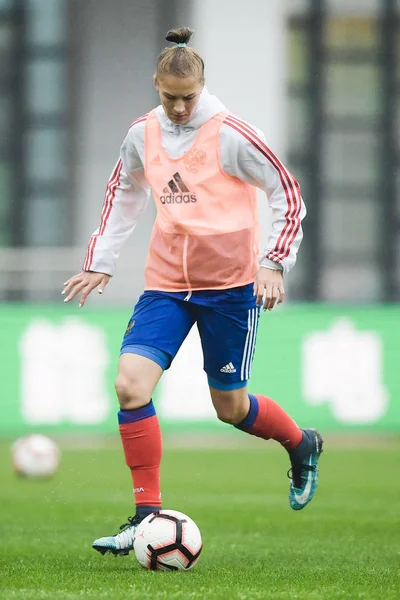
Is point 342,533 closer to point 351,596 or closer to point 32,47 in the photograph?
point 351,596

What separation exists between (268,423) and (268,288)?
1035 millimetres

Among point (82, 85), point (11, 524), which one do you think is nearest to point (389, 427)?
point (82, 85)

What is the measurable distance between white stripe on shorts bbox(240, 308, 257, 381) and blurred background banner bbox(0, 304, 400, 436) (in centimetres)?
721

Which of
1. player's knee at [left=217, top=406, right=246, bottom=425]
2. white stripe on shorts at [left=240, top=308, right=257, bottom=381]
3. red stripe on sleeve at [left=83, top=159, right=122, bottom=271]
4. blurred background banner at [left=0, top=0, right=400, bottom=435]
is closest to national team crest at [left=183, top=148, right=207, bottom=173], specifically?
red stripe on sleeve at [left=83, top=159, right=122, bottom=271]

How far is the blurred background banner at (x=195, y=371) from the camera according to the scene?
13523 millimetres

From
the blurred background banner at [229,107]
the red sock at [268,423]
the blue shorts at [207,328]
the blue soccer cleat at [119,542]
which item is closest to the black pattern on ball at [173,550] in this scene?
the blue soccer cleat at [119,542]

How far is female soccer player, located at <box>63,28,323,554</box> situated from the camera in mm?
5711

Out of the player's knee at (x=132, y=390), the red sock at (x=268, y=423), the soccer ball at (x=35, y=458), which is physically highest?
the player's knee at (x=132, y=390)

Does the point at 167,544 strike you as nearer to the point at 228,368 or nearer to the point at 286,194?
the point at 228,368

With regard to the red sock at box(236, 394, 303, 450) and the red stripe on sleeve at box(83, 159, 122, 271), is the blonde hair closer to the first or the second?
the red stripe on sleeve at box(83, 159, 122, 271)

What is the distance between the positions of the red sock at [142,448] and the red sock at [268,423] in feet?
2.68

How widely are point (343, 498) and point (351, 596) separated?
4312 mm

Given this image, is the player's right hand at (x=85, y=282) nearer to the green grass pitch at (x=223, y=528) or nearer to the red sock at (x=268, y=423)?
the red sock at (x=268, y=423)

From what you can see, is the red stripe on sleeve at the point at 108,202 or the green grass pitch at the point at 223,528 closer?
the green grass pitch at the point at 223,528
